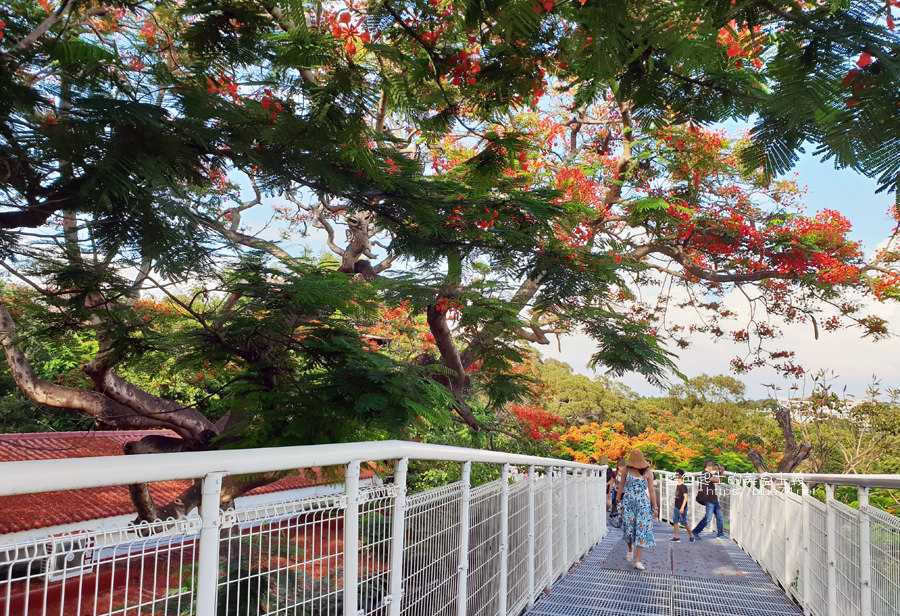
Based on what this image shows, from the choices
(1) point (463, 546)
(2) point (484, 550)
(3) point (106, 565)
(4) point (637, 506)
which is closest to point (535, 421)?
(4) point (637, 506)

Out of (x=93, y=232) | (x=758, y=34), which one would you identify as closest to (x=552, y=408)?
(x=93, y=232)

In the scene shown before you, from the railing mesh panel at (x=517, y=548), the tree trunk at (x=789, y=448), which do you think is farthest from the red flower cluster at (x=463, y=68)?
the tree trunk at (x=789, y=448)

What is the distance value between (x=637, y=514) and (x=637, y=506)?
0.59 feet

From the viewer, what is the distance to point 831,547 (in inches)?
189

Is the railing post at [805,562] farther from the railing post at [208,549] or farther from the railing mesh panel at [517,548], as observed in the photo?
the railing post at [208,549]

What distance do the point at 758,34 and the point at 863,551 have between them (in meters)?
3.72

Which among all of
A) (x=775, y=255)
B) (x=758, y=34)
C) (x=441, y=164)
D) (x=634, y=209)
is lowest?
(x=758, y=34)

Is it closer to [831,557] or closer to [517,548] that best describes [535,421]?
[517,548]

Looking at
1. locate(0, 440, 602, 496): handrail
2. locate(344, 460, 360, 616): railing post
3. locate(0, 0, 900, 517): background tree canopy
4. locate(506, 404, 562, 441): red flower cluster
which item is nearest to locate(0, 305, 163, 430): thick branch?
locate(0, 0, 900, 517): background tree canopy

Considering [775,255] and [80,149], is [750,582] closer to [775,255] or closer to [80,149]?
[775,255]

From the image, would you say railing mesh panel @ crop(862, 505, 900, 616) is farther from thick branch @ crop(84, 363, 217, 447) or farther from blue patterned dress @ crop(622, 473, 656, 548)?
thick branch @ crop(84, 363, 217, 447)

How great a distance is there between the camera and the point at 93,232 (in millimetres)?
4000

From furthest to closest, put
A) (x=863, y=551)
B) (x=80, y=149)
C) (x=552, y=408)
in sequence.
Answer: (x=552, y=408) < (x=863, y=551) < (x=80, y=149)

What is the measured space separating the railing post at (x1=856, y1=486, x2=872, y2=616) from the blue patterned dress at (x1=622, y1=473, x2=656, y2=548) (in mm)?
3897
